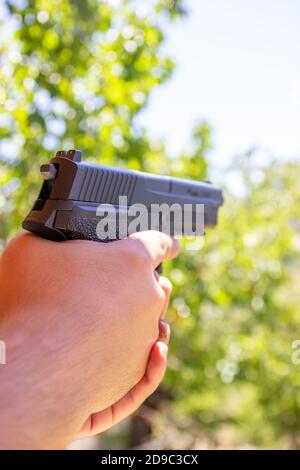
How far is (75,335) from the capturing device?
0.62m

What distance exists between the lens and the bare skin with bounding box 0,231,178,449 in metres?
0.55

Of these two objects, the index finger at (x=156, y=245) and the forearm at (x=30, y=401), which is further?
the index finger at (x=156, y=245)

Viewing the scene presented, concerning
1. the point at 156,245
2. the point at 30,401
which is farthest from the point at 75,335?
the point at 156,245

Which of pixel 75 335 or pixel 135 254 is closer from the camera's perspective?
pixel 75 335

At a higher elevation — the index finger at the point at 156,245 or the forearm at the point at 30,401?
the index finger at the point at 156,245

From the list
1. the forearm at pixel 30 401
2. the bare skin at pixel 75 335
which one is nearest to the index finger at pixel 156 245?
the bare skin at pixel 75 335

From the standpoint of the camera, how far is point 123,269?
2.31 ft

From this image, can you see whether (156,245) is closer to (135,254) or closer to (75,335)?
(135,254)

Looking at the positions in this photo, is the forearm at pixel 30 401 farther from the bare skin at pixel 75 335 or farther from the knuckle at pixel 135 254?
the knuckle at pixel 135 254

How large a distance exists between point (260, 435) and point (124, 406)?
4082mm

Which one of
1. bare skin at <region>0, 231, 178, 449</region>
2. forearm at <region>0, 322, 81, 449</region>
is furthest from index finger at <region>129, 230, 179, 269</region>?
forearm at <region>0, 322, 81, 449</region>

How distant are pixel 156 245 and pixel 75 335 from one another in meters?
0.23

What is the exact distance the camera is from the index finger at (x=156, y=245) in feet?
2.55

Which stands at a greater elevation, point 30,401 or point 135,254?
point 135,254
